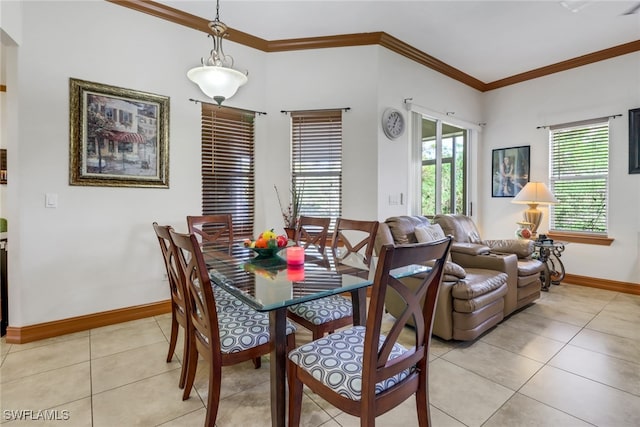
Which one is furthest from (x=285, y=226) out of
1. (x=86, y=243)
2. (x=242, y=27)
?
(x=242, y=27)

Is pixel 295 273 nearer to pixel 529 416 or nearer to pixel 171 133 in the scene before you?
pixel 529 416

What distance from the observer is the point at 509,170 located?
15.7ft

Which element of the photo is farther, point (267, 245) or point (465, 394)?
point (267, 245)

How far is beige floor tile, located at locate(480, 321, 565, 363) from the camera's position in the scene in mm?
2350

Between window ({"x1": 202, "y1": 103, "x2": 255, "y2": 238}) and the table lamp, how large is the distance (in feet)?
11.7

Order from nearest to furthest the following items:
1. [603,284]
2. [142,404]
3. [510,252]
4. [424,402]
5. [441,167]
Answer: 1. [424,402]
2. [142,404]
3. [510,252]
4. [603,284]
5. [441,167]

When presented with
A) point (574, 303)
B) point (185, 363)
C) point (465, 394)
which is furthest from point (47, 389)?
point (574, 303)

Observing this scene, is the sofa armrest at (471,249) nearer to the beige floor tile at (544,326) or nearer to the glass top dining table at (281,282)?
the beige floor tile at (544,326)

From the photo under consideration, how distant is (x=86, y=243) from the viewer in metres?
2.74

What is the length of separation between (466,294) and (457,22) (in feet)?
9.26

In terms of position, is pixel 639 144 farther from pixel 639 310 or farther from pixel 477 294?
pixel 477 294

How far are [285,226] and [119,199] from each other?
1.70 meters

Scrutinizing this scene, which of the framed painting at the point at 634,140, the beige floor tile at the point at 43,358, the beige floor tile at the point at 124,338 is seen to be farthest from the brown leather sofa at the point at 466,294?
the beige floor tile at the point at 43,358

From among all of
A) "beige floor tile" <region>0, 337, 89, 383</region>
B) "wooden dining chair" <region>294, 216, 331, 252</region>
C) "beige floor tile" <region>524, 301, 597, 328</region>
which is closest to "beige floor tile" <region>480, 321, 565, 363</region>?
"beige floor tile" <region>524, 301, 597, 328</region>
